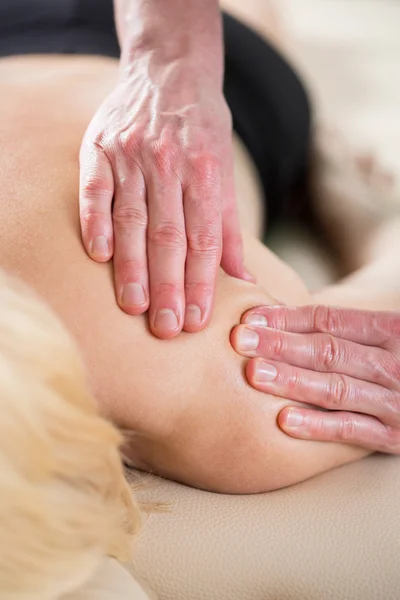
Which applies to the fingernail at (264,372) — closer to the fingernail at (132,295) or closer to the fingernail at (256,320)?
the fingernail at (256,320)

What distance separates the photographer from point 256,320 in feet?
2.87

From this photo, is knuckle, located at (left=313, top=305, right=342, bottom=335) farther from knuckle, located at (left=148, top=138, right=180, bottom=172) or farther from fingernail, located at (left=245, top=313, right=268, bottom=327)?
knuckle, located at (left=148, top=138, right=180, bottom=172)

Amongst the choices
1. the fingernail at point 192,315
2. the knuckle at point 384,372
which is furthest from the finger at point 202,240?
the knuckle at point 384,372

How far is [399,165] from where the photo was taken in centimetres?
156

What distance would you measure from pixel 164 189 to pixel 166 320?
174 millimetres

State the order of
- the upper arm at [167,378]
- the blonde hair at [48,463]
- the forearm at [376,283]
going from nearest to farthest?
the blonde hair at [48,463] < the upper arm at [167,378] < the forearm at [376,283]

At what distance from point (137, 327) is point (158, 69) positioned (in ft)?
1.56

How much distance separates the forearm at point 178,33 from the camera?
1149 mm

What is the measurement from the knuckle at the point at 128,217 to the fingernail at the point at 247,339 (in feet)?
0.54

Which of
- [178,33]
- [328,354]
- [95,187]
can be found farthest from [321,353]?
[178,33]

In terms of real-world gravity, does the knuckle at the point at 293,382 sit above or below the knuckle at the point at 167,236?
below

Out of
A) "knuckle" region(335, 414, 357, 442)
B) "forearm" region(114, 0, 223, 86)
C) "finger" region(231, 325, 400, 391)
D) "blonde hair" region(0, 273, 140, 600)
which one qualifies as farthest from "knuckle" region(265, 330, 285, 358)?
"forearm" region(114, 0, 223, 86)

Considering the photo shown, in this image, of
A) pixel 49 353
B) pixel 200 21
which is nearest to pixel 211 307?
pixel 49 353

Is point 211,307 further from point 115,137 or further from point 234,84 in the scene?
point 234,84
